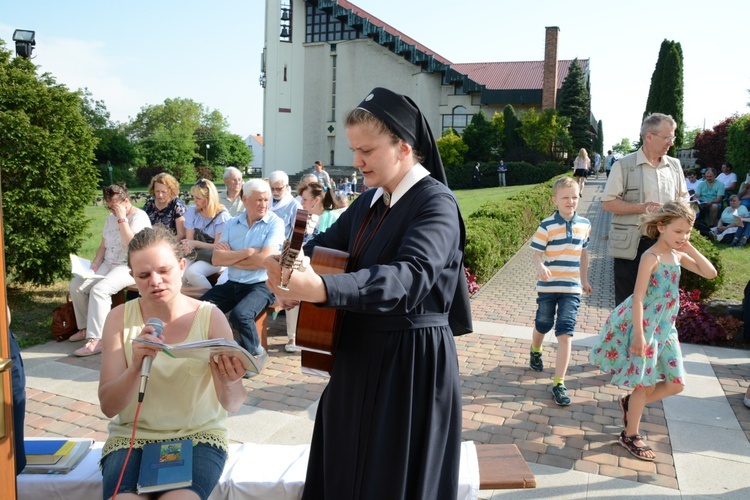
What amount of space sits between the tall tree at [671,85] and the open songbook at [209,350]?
3222cm

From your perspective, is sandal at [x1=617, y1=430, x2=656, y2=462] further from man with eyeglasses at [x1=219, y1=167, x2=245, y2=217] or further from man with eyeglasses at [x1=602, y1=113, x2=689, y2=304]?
man with eyeglasses at [x1=219, y1=167, x2=245, y2=217]

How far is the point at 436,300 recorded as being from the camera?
7.18 feet

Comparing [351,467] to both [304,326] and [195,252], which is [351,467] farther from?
[195,252]

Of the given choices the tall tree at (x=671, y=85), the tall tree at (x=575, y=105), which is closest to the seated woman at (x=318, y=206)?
the tall tree at (x=671, y=85)

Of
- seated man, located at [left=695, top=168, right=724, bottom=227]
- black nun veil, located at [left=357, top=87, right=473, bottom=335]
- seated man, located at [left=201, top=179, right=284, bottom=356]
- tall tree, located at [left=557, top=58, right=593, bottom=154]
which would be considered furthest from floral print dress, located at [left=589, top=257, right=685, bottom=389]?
tall tree, located at [left=557, top=58, right=593, bottom=154]

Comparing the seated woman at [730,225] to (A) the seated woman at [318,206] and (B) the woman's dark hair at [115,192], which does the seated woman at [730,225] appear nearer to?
(A) the seated woman at [318,206]

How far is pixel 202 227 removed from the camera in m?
7.34

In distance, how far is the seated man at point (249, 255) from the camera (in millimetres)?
5844

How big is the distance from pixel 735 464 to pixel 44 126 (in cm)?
889

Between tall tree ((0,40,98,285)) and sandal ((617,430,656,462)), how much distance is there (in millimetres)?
7478

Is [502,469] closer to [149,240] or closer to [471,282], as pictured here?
[149,240]

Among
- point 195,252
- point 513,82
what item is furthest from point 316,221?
point 513,82

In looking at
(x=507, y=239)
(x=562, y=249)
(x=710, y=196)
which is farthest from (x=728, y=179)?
(x=562, y=249)

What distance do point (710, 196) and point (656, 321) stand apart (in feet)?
46.7
